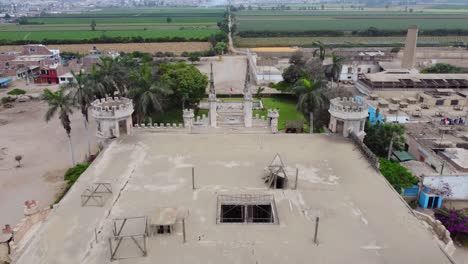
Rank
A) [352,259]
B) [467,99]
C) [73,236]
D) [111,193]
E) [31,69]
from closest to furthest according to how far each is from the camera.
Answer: [352,259] < [73,236] < [111,193] < [467,99] < [31,69]

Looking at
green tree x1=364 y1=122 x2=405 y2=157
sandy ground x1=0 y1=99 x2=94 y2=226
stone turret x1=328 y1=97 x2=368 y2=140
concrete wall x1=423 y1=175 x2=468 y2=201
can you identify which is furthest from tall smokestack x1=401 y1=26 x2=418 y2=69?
sandy ground x1=0 y1=99 x2=94 y2=226

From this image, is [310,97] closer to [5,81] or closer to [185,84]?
[185,84]

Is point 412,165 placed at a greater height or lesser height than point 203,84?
lesser

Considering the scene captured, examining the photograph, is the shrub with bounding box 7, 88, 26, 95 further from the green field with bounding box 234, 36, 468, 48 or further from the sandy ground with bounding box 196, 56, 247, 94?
the green field with bounding box 234, 36, 468, 48

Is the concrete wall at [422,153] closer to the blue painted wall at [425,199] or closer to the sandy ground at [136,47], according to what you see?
the blue painted wall at [425,199]

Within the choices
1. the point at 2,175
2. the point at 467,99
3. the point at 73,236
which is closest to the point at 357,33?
the point at 467,99

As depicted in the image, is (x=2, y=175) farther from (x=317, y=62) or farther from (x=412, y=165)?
(x=317, y=62)
